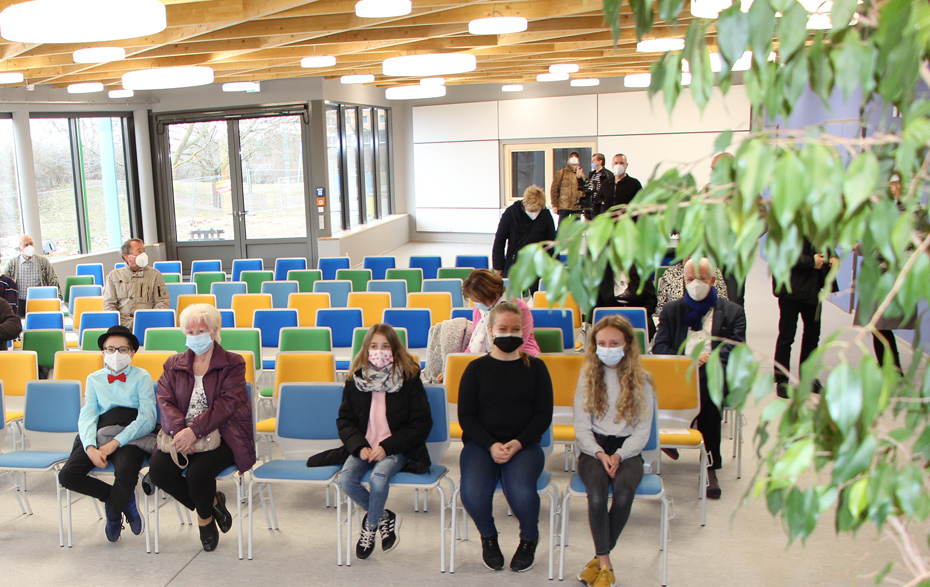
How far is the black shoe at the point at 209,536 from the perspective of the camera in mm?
4465

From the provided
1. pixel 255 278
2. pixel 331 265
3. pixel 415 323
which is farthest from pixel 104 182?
pixel 415 323

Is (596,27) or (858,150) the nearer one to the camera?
(858,150)

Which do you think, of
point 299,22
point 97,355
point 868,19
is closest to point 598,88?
point 299,22

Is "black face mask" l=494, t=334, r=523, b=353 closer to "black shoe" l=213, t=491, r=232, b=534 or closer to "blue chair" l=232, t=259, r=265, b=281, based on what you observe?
"black shoe" l=213, t=491, r=232, b=534

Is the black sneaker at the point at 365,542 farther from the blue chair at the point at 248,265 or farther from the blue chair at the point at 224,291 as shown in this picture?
the blue chair at the point at 248,265

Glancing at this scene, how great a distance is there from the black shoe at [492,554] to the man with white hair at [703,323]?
1711 millimetres

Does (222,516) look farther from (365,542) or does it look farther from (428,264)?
(428,264)

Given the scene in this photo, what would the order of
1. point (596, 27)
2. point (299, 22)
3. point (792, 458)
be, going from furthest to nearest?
point (596, 27) < point (299, 22) < point (792, 458)

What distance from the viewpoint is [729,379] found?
1311 millimetres

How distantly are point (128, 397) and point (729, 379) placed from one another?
13.9 ft

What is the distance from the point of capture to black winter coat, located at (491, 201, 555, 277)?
8398 mm

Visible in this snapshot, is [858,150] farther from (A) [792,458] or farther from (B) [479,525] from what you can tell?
(B) [479,525]

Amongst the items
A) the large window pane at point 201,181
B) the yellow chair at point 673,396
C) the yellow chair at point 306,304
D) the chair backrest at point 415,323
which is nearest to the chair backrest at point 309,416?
the yellow chair at point 673,396

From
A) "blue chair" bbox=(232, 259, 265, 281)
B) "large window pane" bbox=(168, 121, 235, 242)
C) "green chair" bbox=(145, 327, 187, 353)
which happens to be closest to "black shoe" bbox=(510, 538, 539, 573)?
"green chair" bbox=(145, 327, 187, 353)
